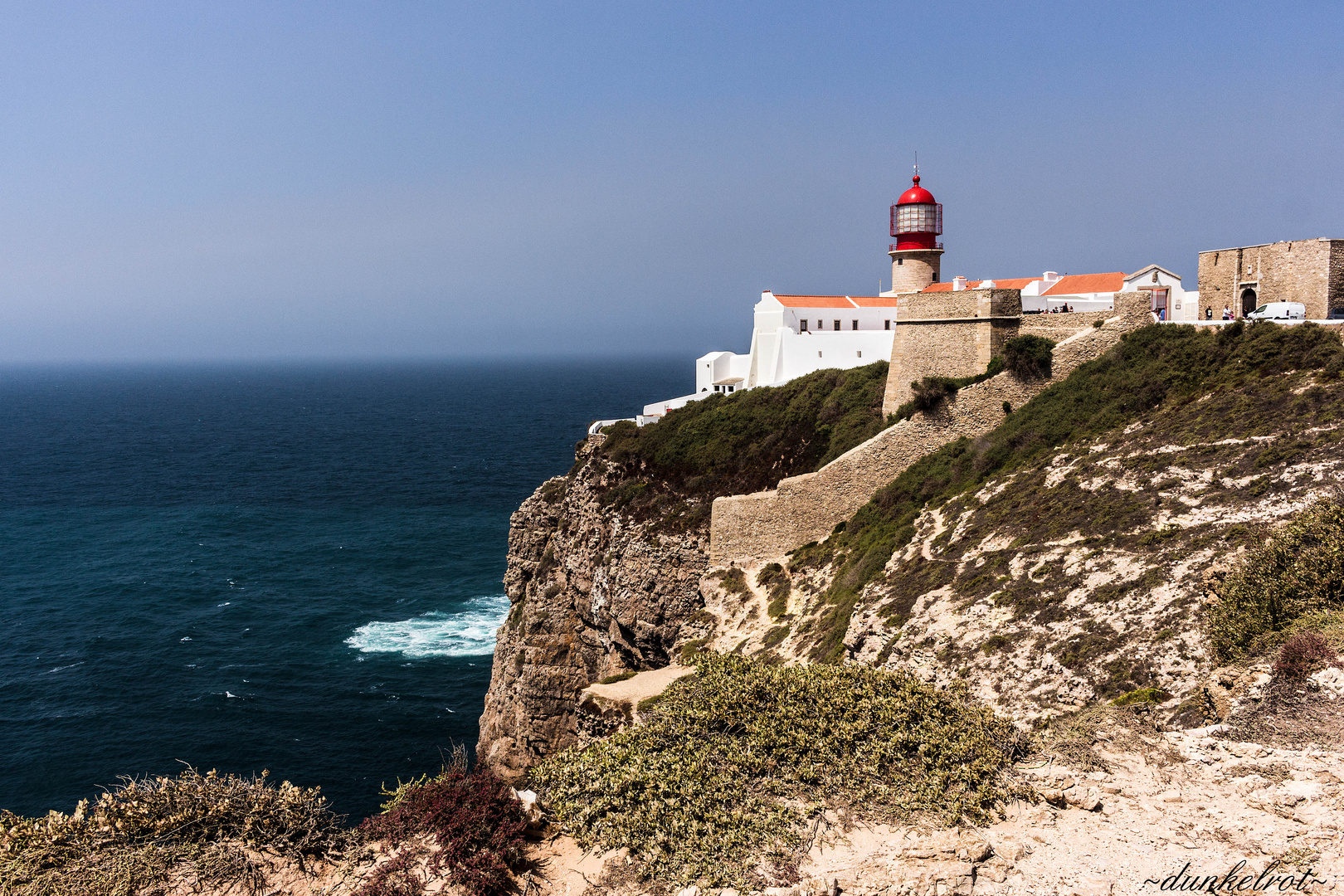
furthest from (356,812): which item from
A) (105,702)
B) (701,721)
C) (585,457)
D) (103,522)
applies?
(103,522)

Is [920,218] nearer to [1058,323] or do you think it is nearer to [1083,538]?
[1058,323]

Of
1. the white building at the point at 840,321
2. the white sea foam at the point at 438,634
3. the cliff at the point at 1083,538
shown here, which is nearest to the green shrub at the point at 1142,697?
the cliff at the point at 1083,538

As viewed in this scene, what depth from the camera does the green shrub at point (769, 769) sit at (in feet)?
30.4

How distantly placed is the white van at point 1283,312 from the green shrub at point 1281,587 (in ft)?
48.2

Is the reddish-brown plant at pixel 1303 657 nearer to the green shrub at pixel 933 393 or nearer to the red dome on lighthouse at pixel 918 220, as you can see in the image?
the green shrub at pixel 933 393

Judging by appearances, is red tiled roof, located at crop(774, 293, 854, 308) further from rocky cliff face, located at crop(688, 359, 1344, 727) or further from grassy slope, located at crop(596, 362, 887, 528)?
rocky cliff face, located at crop(688, 359, 1344, 727)

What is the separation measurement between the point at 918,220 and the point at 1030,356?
15.3 m

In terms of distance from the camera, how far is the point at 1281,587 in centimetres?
1209

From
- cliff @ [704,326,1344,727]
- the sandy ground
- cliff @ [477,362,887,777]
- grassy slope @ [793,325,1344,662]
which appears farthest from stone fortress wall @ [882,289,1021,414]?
the sandy ground

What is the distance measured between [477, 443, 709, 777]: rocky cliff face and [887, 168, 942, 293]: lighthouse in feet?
59.3

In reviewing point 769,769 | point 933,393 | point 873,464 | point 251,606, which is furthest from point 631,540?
point 251,606

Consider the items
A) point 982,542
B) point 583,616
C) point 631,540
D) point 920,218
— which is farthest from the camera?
A: point 920,218

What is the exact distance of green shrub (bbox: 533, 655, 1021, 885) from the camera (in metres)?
9.27

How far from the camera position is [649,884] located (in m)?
8.89
